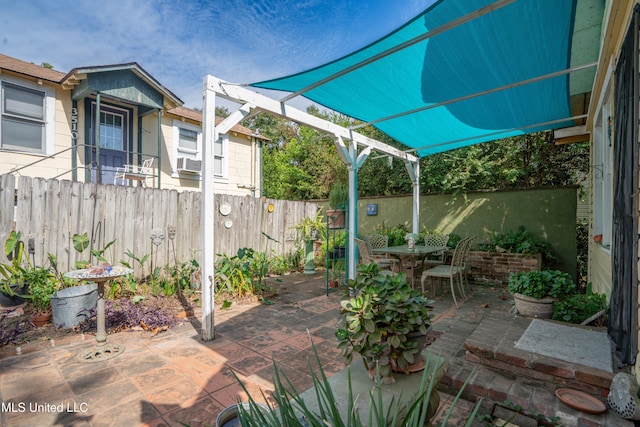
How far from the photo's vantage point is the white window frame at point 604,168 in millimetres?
2980

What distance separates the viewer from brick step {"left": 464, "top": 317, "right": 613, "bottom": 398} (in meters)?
1.93

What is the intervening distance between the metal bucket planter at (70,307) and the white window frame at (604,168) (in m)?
5.36

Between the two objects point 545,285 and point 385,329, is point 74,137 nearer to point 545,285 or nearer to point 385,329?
point 385,329

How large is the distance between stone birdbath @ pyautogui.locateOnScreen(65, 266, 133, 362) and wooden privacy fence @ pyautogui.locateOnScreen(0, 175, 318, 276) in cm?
179

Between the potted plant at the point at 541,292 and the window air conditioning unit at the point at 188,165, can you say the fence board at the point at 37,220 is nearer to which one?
the window air conditioning unit at the point at 188,165

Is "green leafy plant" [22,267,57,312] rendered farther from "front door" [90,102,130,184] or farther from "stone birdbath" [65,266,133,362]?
"front door" [90,102,130,184]

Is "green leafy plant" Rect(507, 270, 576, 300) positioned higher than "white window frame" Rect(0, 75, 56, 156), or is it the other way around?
"white window frame" Rect(0, 75, 56, 156)

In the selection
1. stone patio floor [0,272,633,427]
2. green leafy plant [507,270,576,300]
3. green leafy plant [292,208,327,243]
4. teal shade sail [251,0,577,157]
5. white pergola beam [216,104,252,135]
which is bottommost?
stone patio floor [0,272,633,427]

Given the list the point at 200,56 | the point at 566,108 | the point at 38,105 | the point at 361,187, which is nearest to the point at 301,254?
the point at 361,187

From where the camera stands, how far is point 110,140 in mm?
7480

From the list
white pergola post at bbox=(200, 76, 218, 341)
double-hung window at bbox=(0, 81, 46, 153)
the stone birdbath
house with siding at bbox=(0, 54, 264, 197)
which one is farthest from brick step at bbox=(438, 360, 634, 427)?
double-hung window at bbox=(0, 81, 46, 153)

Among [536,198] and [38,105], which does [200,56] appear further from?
[536,198]

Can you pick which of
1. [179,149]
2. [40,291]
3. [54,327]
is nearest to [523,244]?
[54,327]

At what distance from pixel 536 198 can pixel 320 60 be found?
5.51m
